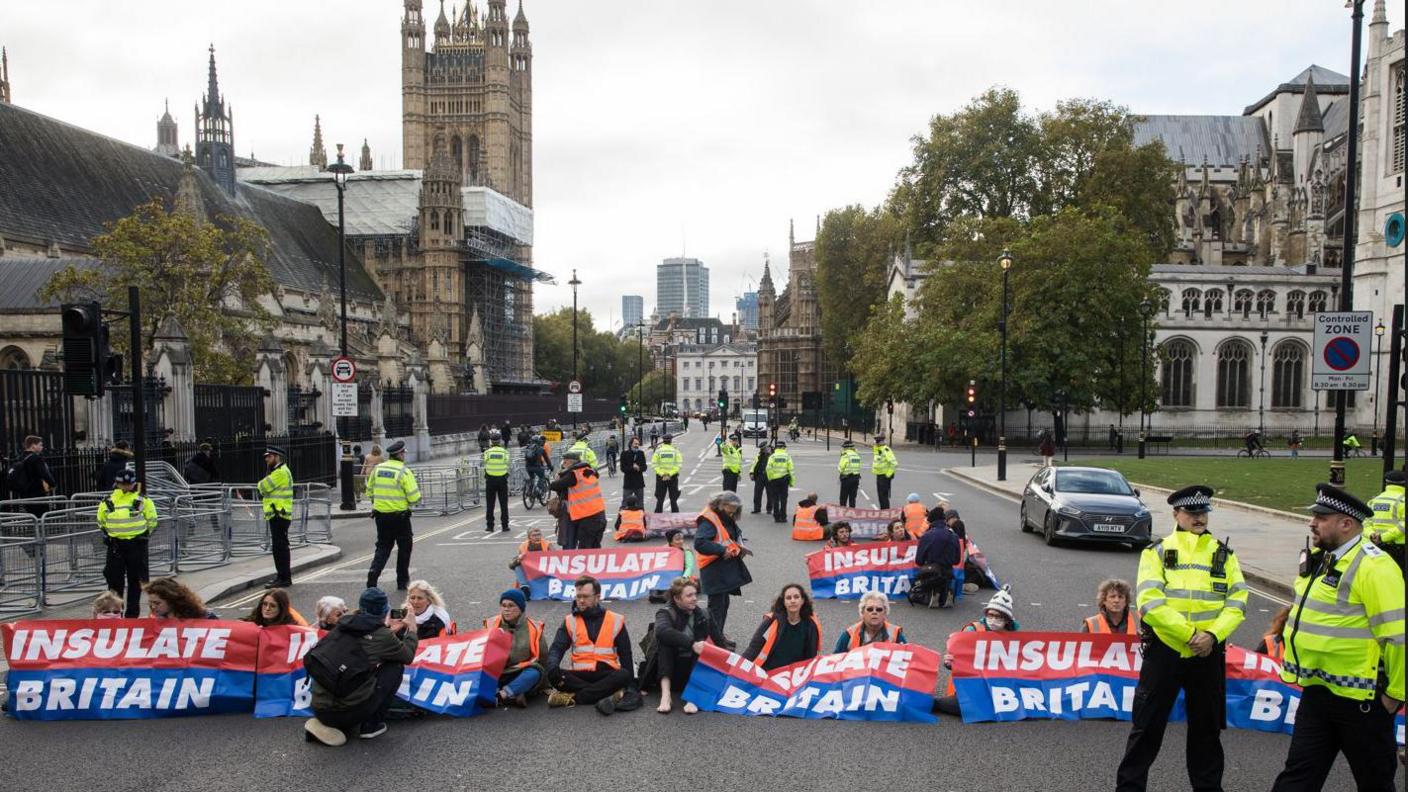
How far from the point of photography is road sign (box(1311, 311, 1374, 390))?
36.3 ft

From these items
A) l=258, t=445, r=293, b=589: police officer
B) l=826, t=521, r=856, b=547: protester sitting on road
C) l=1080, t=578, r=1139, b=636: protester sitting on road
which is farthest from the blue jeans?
l=258, t=445, r=293, b=589: police officer

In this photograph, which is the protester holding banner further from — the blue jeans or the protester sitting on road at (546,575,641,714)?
the blue jeans

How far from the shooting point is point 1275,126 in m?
87.9

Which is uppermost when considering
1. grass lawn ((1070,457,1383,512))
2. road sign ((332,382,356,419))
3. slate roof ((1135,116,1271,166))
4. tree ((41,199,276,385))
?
slate roof ((1135,116,1271,166))

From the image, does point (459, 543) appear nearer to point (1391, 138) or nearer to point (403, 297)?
point (1391, 138)

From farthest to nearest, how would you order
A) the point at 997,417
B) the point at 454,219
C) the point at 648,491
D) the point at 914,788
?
the point at 454,219, the point at 997,417, the point at 648,491, the point at 914,788

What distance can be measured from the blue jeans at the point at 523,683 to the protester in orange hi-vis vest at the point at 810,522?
367 inches

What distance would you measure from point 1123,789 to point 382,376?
49.2 metres

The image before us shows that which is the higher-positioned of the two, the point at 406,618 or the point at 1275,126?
the point at 1275,126

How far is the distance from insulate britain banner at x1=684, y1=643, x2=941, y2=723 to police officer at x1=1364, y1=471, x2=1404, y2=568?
10.4ft

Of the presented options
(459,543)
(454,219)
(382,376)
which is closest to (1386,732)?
(459,543)

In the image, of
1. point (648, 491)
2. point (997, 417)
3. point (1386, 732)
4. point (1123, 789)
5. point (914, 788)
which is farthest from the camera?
point (997, 417)

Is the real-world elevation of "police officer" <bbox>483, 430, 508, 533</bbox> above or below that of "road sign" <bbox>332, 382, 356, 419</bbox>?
below

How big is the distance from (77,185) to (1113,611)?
5580cm
